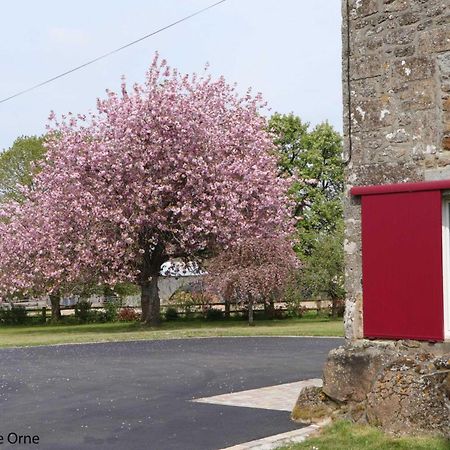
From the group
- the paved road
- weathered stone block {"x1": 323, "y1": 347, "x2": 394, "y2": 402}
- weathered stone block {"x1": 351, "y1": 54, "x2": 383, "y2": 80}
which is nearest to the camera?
weathered stone block {"x1": 323, "y1": 347, "x2": 394, "y2": 402}

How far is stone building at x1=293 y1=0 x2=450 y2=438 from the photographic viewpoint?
8.40 metres

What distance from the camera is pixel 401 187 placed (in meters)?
8.78

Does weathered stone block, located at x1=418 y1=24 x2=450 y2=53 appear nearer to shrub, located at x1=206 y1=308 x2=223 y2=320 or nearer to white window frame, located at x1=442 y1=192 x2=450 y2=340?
white window frame, located at x1=442 y1=192 x2=450 y2=340

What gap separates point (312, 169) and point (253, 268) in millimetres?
16792

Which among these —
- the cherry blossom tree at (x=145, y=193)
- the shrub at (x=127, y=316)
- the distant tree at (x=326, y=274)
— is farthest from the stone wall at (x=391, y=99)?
the shrub at (x=127, y=316)

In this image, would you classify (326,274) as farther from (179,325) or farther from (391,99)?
(391,99)

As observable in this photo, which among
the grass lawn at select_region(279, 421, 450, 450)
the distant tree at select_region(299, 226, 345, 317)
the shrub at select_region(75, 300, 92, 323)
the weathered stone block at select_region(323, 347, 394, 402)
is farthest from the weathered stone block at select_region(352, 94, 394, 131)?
the shrub at select_region(75, 300, 92, 323)

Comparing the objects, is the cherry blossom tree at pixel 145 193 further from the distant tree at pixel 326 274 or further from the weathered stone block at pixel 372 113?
the weathered stone block at pixel 372 113

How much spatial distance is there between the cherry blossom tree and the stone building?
72.5ft

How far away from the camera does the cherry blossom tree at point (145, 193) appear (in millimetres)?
31531

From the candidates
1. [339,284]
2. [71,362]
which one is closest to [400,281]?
[71,362]

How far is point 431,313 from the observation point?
849 cm

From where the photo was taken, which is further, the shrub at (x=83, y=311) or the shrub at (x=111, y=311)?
the shrub at (x=83, y=311)

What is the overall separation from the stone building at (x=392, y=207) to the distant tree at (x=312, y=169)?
37149 mm
